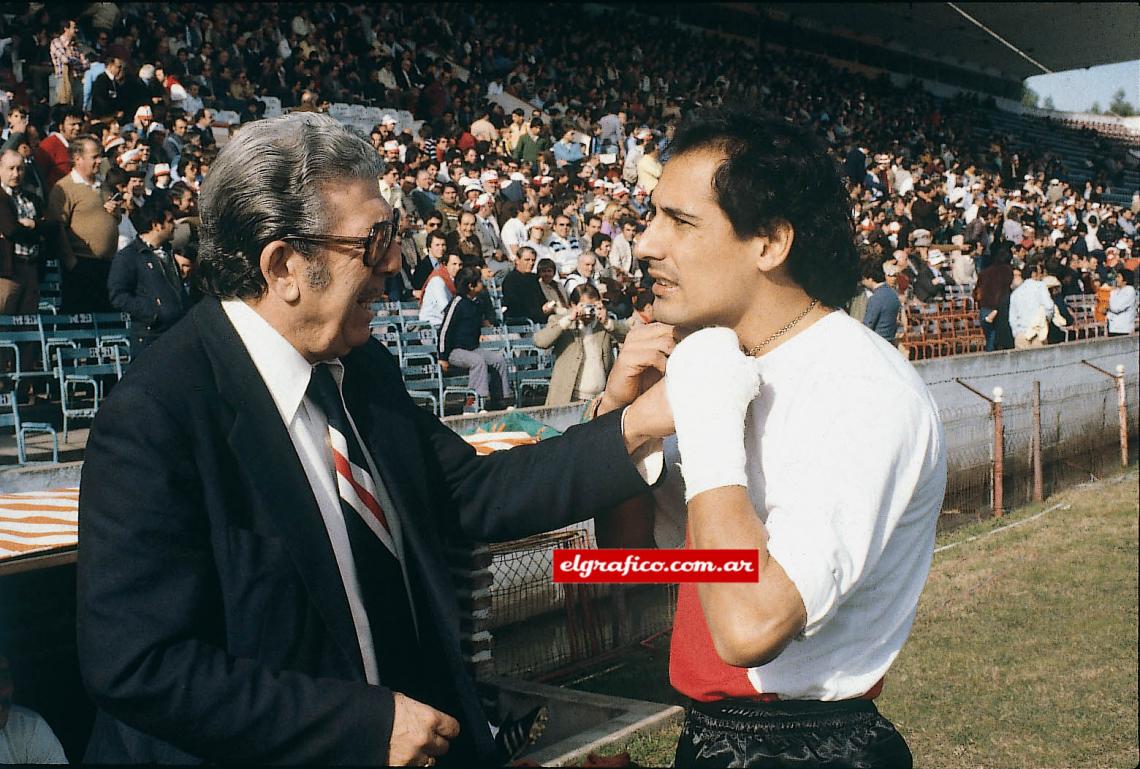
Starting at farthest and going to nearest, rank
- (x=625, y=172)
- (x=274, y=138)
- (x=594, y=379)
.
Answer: (x=625, y=172) < (x=594, y=379) < (x=274, y=138)

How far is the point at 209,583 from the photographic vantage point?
129 cm

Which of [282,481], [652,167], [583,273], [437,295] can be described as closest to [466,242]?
[583,273]

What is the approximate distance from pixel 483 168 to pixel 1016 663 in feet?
25.1

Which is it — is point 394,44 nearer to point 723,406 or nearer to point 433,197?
point 433,197

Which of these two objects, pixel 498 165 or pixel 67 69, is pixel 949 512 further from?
pixel 67 69

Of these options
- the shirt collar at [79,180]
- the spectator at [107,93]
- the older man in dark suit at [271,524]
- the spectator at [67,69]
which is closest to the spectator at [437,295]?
the shirt collar at [79,180]

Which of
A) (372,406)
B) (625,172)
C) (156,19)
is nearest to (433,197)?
(625,172)

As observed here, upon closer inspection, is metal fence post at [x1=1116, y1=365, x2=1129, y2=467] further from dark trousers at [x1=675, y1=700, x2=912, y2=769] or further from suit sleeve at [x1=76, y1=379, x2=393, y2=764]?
suit sleeve at [x1=76, y1=379, x2=393, y2=764]

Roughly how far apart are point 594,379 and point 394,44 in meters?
10.0

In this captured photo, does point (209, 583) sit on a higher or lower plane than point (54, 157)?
lower

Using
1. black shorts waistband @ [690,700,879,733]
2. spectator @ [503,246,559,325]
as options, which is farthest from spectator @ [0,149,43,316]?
black shorts waistband @ [690,700,879,733]

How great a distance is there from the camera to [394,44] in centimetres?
1429

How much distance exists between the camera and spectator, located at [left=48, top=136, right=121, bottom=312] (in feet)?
18.8

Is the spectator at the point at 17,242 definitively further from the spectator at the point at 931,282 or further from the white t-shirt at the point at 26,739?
the spectator at the point at 931,282
